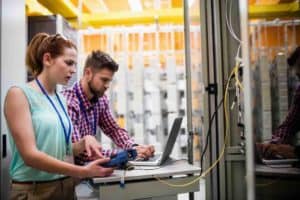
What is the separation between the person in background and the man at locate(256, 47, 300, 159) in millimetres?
838

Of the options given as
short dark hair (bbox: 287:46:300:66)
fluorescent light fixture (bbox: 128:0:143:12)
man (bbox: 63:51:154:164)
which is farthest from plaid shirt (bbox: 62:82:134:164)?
fluorescent light fixture (bbox: 128:0:143:12)

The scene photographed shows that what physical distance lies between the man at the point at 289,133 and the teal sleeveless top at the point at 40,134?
951 mm

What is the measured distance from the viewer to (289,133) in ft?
4.96

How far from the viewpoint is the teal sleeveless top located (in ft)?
3.88

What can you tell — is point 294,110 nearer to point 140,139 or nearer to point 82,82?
point 82,82

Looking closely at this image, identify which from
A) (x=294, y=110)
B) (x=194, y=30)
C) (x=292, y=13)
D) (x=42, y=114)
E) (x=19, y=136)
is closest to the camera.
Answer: (x=19, y=136)

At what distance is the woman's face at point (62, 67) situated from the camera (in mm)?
1294

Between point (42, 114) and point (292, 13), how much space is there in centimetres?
147

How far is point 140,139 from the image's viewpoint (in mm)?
4203

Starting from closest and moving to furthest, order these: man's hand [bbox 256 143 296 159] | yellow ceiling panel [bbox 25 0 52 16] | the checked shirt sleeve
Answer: man's hand [bbox 256 143 296 159] → the checked shirt sleeve → yellow ceiling panel [bbox 25 0 52 16]

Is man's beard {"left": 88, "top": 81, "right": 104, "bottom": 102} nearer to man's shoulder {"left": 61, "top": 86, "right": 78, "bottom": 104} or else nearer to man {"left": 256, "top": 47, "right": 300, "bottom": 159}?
man's shoulder {"left": 61, "top": 86, "right": 78, "bottom": 104}

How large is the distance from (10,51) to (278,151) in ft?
4.63

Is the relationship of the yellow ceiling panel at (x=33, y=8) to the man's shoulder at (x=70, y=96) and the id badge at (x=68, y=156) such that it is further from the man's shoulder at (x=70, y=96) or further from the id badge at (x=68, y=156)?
the id badge at (x=68, y=156)

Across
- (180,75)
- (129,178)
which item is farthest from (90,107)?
(180,75)
